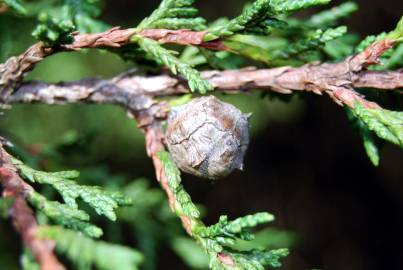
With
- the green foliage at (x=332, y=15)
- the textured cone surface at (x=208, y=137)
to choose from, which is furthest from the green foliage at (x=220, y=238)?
the green foliage at (x=332, y=15)

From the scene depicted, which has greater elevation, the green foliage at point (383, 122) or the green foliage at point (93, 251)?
the green foliage at point (383, 122)

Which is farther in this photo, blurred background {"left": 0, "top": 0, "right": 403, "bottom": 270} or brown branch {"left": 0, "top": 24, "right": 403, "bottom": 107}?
blurred background {"left": 0, "top": 0, "right": 403, "bottom": 270}

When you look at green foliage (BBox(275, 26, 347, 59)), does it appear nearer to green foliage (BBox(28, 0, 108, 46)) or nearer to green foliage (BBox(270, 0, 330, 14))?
green foliage (BBox(270, 0, 330, 14))

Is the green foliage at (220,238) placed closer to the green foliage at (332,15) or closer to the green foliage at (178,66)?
the green foliage at (178,66)

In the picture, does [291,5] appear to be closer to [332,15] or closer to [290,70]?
[290,70]

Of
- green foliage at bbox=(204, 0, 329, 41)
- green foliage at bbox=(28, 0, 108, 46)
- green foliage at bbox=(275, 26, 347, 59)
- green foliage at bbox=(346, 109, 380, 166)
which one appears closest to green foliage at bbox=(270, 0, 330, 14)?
green foliage at bbox=(204, 0, 329, 41)

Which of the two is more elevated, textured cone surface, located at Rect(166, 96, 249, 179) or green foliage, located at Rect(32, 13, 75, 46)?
green foliage, located at Rect(32, 13, 75, 46)
